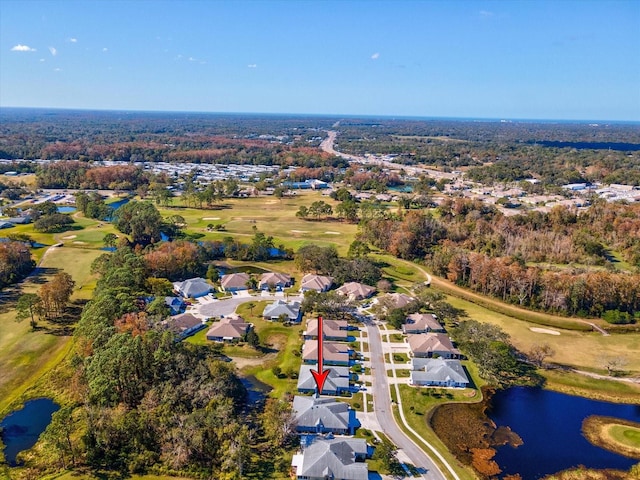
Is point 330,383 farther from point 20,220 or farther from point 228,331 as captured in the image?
point 20,220

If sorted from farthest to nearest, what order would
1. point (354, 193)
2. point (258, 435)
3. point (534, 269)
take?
point (354, 193) < point (534, 269) < point (258, 435)

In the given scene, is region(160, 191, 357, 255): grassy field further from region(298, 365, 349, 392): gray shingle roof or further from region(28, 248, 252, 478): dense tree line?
region(28, 248, 252, 478): dense tree line

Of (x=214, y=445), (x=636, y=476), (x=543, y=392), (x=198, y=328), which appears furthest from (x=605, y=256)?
(x=214, y=445)

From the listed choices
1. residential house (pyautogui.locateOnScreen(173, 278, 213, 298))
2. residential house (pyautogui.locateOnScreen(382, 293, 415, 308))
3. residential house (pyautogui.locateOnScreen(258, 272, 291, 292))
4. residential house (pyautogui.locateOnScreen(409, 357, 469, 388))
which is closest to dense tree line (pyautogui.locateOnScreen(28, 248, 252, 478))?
residential house (pyautogui.locateOnScreen(173, 278, 213, 298))

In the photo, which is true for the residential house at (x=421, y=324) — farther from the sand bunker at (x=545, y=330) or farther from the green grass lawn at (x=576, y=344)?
the sand bunker at (x=545, y=330)

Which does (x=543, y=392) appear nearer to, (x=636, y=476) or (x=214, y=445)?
(x=636, y=476)

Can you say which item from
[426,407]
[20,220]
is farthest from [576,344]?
[20,220]
